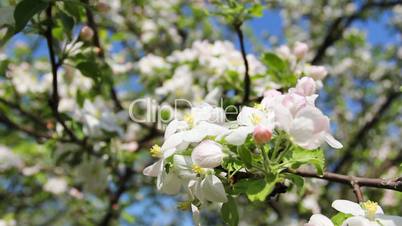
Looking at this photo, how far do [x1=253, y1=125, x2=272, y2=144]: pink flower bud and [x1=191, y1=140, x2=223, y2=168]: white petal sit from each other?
0.29ft

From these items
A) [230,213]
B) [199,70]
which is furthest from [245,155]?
[199,70]

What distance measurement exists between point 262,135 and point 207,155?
12 centimetres

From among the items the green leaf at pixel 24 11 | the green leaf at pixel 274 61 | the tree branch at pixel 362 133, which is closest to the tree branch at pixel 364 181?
the green leaf at pixel 274 61

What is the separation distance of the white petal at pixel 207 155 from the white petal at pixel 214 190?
0.14 feet

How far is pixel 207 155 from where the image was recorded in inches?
41.0

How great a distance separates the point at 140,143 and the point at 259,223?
1113 millimetres

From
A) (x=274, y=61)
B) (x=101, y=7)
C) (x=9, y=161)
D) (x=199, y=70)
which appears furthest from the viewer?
(x=9, y=161)

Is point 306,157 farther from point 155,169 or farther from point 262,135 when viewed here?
point 155,169

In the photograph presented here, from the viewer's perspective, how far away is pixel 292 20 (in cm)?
690

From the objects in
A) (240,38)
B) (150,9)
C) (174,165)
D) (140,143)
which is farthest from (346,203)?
(150,9)

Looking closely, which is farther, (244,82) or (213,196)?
(244,82)

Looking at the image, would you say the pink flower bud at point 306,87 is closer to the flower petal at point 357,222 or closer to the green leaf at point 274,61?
the flower petal at point 357,222

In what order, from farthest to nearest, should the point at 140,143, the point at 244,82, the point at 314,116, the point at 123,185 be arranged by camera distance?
the point at 123,185, the point at 140,143, the point at 244,82, the point at 314,116

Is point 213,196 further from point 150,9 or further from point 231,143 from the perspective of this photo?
point 150,9
